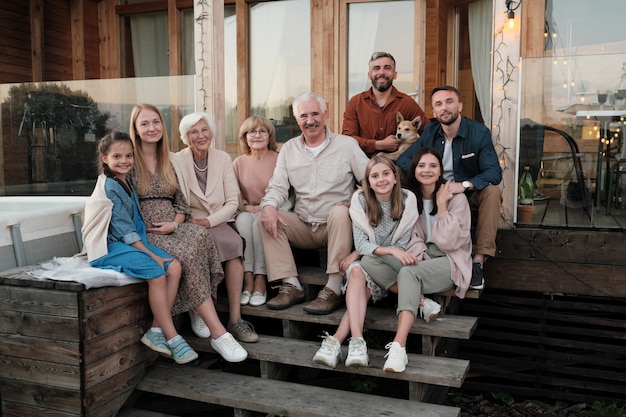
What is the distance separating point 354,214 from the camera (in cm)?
317

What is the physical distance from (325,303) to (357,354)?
0.49 meters

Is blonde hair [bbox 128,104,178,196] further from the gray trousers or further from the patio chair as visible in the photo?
the patio chair

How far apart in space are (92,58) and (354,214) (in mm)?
5354

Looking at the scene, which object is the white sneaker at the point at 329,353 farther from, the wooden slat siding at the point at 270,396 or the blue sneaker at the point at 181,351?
the blue sneaker at the point at 181,351

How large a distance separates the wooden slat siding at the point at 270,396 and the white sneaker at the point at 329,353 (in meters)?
0.15

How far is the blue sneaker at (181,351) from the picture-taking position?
2.88 m

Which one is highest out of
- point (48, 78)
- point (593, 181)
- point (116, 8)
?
point (116, 8)

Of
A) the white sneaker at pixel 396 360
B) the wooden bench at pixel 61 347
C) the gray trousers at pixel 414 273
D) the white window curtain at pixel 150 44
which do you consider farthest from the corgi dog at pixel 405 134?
the white window curtain at pixel 150 44

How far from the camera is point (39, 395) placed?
2.73 metres

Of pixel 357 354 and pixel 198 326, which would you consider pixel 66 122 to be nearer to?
pixel 198 326

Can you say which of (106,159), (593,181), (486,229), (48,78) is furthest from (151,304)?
(48,78)

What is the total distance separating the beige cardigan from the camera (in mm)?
3355

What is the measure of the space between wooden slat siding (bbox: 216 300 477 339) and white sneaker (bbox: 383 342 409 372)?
0.26 m

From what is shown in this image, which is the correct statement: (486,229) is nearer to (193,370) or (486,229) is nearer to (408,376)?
(408,376)
